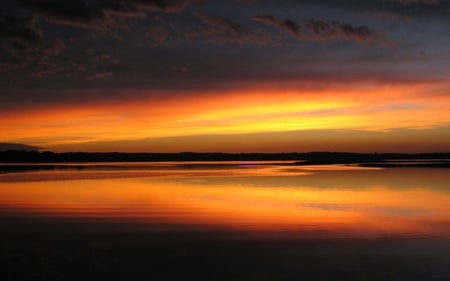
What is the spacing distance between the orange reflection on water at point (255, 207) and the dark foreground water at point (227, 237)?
1.5 inches

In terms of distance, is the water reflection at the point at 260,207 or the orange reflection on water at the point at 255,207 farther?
the orange reflection on water at the point at 255,207

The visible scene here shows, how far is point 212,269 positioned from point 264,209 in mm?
7671

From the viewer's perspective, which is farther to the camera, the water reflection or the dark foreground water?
the water reflection

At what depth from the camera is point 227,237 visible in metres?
11.3

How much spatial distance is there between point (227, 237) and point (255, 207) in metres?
5.30

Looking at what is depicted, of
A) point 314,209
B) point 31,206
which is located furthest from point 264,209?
point 31,206

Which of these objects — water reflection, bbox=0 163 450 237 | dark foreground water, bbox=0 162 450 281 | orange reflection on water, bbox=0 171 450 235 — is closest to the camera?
dark foreground water, bbox=0 162 450 281

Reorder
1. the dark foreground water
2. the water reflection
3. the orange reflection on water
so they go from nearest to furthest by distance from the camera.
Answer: the dark foreground water
the water reflection
the orange reflection on water

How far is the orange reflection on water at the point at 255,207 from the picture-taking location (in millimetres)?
13195

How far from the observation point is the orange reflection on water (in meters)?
Result: 13.2

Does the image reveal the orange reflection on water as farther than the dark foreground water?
Yes

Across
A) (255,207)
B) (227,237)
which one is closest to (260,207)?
(255,207)

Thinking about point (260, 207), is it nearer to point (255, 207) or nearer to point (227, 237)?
point (255, 207)

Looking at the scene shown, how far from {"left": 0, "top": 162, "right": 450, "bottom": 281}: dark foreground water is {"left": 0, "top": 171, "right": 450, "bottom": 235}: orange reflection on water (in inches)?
1.5
